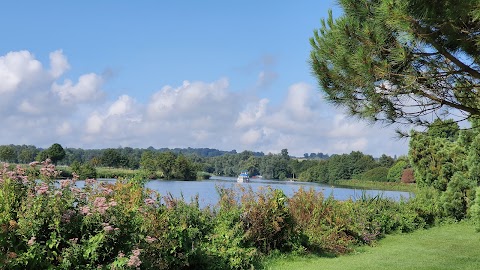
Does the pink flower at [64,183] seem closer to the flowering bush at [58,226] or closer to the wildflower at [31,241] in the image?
the flowering bush at [58,226]

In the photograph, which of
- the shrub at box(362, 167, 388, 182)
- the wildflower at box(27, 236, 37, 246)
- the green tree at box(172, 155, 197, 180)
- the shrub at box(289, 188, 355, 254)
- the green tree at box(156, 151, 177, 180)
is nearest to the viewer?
the wildflower at box(27, 236, 37, 246)

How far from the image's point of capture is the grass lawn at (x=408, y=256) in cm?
755

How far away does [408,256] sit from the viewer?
8.64 meters

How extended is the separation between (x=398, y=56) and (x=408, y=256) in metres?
5.01

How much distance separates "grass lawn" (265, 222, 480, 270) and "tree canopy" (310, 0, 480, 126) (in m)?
2.81

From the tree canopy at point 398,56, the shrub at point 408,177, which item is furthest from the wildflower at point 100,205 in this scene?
the shrub at point 408,177

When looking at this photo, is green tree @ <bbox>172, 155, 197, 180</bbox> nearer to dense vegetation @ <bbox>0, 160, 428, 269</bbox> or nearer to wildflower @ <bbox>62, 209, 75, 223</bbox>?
dense vegetation @ <bbox>0, 160, 428, 269</bbox>

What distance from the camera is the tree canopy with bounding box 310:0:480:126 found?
479cm

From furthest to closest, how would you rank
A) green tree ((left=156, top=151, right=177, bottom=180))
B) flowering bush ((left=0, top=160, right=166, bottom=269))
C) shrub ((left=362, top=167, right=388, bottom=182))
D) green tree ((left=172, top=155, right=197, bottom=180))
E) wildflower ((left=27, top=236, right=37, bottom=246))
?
shrub ((left=362, top=167, right=388, bottom=182)) → green tree ((left=172, top=155, right=197, bottom=180)) → green tree ((left=156, top=151, right=177, bottom=180)) → flowering bush ((left=0, top=160, right=166, bottom=269)) → wildflower ((left=27, top=236, right=37, bottom=246))

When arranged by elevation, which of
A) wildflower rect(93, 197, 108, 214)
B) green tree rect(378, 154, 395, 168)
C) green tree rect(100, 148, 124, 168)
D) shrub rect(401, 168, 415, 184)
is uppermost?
green tree rect(378, 154, 395, 168)

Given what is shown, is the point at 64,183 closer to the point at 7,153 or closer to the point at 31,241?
the point at 31,241

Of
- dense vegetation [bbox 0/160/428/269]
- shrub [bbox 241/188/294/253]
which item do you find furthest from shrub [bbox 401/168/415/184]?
shrub [bbox 241/188/294/253]

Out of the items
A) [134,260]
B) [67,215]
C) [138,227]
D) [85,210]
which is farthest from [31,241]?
[138,227]

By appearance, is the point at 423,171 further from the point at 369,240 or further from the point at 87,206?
the point at 87,206
